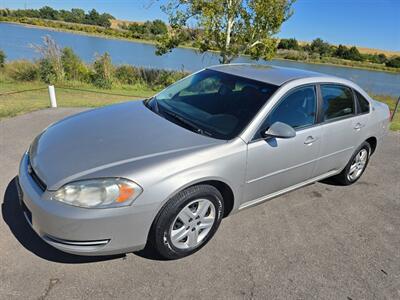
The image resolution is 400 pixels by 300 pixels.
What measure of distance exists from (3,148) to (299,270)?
15.3ft

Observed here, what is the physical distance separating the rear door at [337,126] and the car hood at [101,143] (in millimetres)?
1589

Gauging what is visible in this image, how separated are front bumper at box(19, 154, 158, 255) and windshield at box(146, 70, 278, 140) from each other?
1.04 meters

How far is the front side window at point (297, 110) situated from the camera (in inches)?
120

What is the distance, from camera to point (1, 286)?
2225mm

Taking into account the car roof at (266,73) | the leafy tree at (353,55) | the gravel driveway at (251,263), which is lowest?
the gravel driveway at (251,263)

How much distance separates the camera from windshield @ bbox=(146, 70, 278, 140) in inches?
115

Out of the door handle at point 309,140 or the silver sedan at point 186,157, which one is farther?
the door handle at point 309,140

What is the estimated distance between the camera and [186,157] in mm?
2441

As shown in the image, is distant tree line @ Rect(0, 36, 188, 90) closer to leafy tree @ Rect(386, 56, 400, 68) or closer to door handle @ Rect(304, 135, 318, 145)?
door handle @ Rect(304, 135, 318, 145)

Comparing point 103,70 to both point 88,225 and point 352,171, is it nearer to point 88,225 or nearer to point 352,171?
point 352,171

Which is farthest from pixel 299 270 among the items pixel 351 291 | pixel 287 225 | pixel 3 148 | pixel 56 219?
pixel 3 148

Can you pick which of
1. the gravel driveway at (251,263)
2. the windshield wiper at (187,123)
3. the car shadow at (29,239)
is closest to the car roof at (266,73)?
the windshield wiper at (187,123)

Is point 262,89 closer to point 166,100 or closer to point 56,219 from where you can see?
point 166,100

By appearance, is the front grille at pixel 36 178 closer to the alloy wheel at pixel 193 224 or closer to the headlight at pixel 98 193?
the headlight at pixel 98 193
